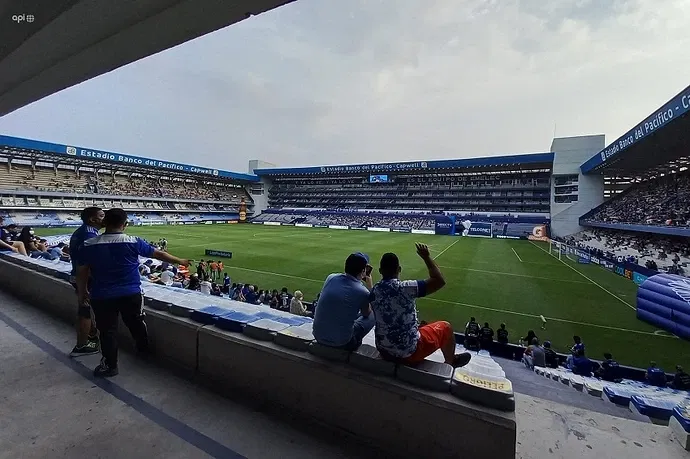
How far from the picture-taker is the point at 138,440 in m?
Result: 1.77

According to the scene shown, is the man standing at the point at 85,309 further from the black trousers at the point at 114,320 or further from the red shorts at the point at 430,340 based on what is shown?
the red shorts at the point at 430,340

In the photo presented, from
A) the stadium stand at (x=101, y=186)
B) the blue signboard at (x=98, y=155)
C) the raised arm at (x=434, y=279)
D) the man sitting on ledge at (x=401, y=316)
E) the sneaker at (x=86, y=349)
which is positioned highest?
the blue signboard at (x=98, y=155)

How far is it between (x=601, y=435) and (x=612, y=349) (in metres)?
7.72

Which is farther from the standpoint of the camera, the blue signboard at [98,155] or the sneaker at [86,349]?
the blue signboard at [98,155]

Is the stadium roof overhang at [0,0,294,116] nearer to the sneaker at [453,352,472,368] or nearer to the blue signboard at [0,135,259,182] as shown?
the sneaker at [453,352,472,368]

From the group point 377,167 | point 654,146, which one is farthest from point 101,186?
point 654,146

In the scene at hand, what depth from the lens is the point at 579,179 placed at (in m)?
35.3

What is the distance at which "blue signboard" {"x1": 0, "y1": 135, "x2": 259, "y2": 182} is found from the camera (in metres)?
32.2

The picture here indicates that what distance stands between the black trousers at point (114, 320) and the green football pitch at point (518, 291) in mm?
7849

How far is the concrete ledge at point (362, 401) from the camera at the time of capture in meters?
1.57

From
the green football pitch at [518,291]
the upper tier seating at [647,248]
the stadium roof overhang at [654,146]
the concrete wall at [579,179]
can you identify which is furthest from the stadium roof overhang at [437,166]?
the green football pitch at [518,291]

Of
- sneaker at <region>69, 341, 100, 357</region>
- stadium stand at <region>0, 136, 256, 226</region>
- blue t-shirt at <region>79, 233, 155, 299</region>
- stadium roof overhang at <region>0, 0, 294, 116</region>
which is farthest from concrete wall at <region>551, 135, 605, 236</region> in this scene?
stadium stand at <region>0, 136, 256, 226</region>

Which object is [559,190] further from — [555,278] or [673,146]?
[555,278]

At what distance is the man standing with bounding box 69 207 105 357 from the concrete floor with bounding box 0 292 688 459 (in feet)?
0.91
